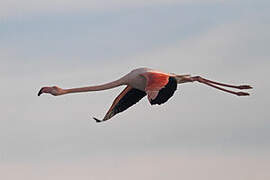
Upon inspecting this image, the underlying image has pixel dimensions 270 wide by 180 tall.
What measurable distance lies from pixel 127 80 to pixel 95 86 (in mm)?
1961

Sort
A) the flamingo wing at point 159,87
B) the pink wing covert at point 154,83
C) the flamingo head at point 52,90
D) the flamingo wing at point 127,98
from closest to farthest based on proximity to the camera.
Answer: the flamingo wing at point 159,87 < the pink wing covert at point 154,83 < the flamingo head at point 52,90 < the flamingo wing at point 127,98

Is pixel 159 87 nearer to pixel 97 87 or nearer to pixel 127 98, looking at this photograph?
pixel 97 87

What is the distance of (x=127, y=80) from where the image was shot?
44250 mm

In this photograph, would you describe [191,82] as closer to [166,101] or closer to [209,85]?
[209,85]

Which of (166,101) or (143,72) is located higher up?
(143,72)

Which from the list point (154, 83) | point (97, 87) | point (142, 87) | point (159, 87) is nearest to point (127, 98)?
point (97, 87)

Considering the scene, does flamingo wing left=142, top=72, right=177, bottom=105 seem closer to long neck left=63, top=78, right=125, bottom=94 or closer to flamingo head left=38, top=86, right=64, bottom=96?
long neck left=63, top=78, right=125, bottom=94

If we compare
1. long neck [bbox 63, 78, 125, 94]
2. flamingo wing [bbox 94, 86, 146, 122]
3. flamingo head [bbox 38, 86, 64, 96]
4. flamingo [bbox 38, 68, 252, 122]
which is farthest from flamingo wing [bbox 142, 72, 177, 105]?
flamingo wing [bbox 94, 86, 146, 122]

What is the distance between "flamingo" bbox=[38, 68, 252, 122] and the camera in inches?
1565

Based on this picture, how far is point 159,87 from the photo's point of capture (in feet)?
131

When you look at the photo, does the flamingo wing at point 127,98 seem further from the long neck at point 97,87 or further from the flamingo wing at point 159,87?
the flamingo wing at point 159,87

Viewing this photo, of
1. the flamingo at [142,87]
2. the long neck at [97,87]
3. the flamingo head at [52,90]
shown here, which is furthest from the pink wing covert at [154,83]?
the flamingo head at [52,90]

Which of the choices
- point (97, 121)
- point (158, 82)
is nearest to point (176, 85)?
point (158, 82)

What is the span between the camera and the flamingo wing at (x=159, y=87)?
39.1m
